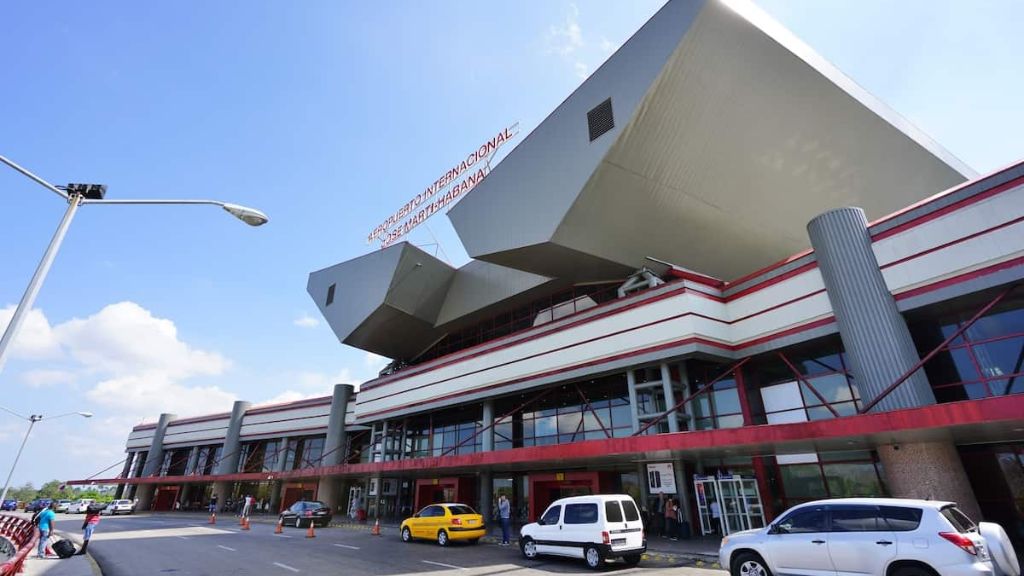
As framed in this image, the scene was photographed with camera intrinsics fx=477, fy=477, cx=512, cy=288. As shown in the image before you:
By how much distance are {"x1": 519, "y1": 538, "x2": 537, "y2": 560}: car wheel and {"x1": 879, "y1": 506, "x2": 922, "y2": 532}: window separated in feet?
32.8

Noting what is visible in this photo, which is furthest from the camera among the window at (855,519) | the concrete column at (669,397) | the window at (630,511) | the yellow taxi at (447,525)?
the concrete column at (669,397)

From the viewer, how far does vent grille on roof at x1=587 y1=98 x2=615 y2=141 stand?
69.3ft

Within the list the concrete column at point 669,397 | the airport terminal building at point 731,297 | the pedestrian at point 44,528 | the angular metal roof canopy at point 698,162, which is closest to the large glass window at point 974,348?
the airport terminal building at point 731,297

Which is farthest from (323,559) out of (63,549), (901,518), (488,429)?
(901,518)

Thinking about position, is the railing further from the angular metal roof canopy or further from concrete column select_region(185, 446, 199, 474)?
concrete column select_region(185, 446, 199, 474)

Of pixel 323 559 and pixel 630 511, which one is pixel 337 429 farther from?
pixel 630 511

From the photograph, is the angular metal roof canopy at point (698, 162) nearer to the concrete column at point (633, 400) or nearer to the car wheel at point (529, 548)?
the concrete column at point (633, 400)

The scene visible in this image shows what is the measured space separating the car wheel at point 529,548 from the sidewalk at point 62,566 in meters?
12.1

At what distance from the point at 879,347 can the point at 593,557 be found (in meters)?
12.1

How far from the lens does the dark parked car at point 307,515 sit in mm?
28703

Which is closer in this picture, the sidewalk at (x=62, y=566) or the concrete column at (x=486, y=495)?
the sidewalk at (x=62, y=566)

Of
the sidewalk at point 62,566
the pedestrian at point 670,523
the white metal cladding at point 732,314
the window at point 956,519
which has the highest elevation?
the white metal cladding at point 732,314

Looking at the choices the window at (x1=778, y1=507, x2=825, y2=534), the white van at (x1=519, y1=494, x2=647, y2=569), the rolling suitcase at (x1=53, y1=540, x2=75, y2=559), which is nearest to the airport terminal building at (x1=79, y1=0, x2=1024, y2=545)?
the white van at (x1=519, y1=494, x2=647, y2=569)

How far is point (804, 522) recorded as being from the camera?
9.48 m
